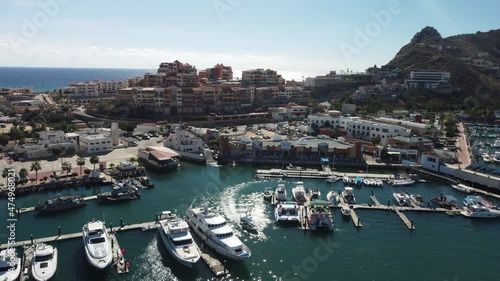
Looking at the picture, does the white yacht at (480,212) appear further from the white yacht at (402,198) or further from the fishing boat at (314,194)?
the fishing boat at (314,194)

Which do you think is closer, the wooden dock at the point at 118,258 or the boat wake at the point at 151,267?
the boat wake at the point at 151,267

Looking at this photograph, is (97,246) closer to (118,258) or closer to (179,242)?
(118,258)

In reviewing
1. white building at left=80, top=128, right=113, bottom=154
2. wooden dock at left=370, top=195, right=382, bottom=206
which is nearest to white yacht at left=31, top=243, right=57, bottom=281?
wooden dock at left=370, top=195, right=382, bottom=206

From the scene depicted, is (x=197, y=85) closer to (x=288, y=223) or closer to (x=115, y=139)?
(x=115, y=139)

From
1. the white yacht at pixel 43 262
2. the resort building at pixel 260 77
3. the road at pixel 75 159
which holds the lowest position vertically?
the white yacht at pixel 43 262

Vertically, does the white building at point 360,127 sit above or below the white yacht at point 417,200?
above

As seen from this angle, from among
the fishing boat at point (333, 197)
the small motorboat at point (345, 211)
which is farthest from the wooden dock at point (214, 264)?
the fishing boat at point (333, 197)

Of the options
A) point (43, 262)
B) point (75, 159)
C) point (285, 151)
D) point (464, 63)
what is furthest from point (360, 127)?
point (464, 63)
